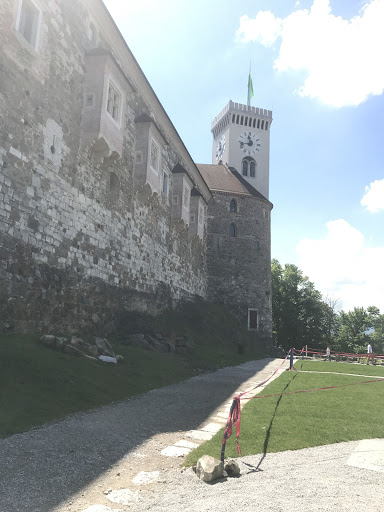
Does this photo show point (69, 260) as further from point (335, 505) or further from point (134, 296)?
point (335, 505)

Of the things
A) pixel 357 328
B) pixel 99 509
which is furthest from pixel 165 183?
pixel 357 328

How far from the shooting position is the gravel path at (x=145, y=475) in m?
3.93

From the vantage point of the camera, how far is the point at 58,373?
8625mm

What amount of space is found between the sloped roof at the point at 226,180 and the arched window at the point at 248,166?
5.18 feet

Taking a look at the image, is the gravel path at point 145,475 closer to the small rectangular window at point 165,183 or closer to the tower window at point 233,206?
the small rectangular window at point 165,183

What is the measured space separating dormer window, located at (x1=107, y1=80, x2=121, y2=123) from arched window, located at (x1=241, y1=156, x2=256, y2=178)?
30376mm

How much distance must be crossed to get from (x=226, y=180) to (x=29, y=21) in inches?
1170

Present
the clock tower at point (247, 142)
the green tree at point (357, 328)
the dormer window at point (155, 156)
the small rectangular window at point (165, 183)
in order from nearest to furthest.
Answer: the dormer window at point (155, 156) < the small rectangular window at point (165, 183) < the clock tower at point (247, 142) < the green tree at point (357, 328)

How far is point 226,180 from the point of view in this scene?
1567 inches

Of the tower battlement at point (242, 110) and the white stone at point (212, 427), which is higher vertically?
the tower battlement at point (242, 110)

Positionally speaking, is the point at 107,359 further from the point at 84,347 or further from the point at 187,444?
the point at 187,444

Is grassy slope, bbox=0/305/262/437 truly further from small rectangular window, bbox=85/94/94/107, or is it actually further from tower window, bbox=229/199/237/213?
tower window, bbox=229/199/237/213

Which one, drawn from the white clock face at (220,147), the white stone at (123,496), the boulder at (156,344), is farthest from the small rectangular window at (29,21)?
the white clock face at (220,147)

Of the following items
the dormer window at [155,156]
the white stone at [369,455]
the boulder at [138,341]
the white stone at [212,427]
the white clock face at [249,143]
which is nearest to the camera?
the white stone at [369,455]
